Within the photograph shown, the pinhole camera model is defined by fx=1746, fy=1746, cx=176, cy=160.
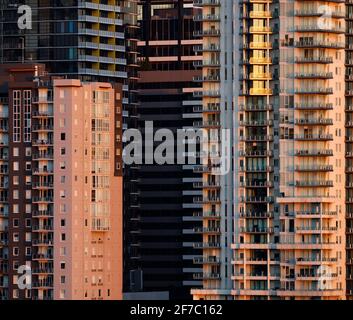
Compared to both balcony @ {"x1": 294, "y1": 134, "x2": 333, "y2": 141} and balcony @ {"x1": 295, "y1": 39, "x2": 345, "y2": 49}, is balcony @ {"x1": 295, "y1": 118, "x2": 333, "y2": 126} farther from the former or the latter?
balcony @ {"x1": 295, "y1": 39, "x2": 345, "y2": 49}

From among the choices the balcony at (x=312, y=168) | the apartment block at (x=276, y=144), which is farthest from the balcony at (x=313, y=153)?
the balcony at (x=312, y=168)

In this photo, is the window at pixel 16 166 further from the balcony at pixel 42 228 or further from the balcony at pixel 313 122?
the balcony at pixel 313 122

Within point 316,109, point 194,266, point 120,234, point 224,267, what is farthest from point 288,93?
point 194,266

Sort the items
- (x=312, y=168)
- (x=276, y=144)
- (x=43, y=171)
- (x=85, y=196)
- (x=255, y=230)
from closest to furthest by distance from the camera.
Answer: (x=312, y=168)
(x=255, y=230)
(x=276, y=144)
(x=85, y=196)
(x=43, y=171)

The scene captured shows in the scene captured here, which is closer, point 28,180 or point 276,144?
point 276,144

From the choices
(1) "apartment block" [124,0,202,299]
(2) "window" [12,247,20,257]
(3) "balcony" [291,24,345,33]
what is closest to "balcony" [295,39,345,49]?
(3) "balcony" [291,24,345,33]

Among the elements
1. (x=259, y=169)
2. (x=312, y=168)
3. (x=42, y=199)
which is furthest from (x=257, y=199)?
(x=42, y=199)

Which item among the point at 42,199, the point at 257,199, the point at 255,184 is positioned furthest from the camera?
the point at 42,199

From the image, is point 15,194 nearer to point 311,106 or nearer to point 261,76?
point 261,76
